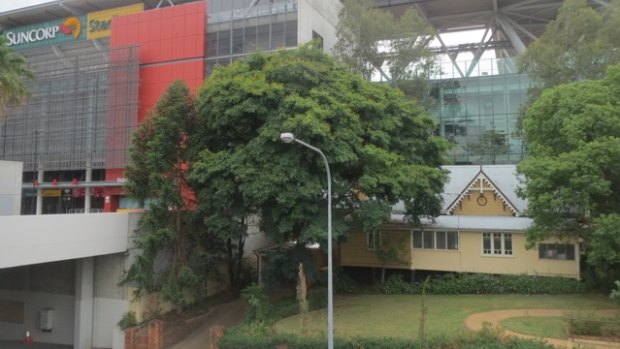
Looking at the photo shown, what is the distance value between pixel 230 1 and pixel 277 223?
4286cm

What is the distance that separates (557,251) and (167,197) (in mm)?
23288

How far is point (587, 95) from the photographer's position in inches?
979

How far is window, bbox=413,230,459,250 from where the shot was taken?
3219cm

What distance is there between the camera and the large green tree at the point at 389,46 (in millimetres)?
46406

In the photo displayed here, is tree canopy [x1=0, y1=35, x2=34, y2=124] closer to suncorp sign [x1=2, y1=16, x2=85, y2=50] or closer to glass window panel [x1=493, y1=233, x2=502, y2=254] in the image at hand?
glass window panel [x1=493, y1=233, x2=502, y2=254]

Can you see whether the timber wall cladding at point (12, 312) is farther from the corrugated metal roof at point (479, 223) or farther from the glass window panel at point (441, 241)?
the glass window panel at point (441, 241)

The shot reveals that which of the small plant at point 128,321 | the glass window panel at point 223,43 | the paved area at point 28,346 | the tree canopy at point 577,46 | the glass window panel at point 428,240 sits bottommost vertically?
the paved area at point 28,346

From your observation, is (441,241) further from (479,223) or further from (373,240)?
(373,240)

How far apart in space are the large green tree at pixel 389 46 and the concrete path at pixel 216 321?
79.8 feet

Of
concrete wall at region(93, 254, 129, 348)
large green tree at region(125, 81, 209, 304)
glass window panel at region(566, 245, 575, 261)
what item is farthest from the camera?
glass window panel at region(566, 245, 575, 261)

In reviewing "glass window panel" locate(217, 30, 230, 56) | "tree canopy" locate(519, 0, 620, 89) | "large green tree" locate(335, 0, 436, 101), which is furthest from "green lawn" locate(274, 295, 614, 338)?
"glass window panel" locate(217, 30, 230, 56)

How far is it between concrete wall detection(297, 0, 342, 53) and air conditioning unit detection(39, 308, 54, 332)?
3482cm

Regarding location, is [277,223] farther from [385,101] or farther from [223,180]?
[385,101]

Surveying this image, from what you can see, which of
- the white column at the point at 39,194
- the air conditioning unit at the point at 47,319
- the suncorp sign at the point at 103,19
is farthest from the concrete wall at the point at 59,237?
the suncorp sign at the point at 103,19
